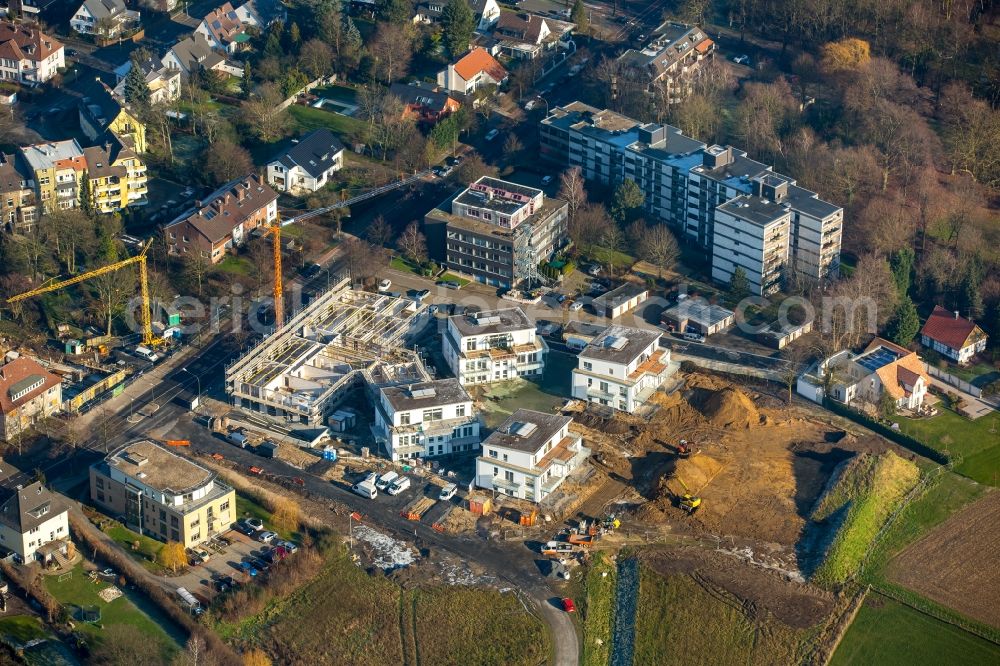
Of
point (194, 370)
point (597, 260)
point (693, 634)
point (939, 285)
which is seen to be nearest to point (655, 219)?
point (597, 260)

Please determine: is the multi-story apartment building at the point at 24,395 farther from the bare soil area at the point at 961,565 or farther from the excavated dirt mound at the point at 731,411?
the bare soil area at the point at 961,565

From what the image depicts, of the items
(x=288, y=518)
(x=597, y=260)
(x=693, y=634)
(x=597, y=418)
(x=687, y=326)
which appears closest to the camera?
(x=693, y=634)

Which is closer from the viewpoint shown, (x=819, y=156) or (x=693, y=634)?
(x=693, y=634)

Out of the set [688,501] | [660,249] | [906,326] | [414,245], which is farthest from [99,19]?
[688,501]

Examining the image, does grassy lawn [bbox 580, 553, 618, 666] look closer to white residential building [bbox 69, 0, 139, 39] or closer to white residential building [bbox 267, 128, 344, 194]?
white residential building [bbox 267, 128, 344, 194]

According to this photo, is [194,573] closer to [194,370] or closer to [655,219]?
[194,370]

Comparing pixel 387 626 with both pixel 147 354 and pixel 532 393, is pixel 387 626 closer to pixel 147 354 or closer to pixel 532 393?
pixel 532 393

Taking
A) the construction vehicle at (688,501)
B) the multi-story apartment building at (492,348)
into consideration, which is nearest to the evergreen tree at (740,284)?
the multi-story apartment building at (492,348)
